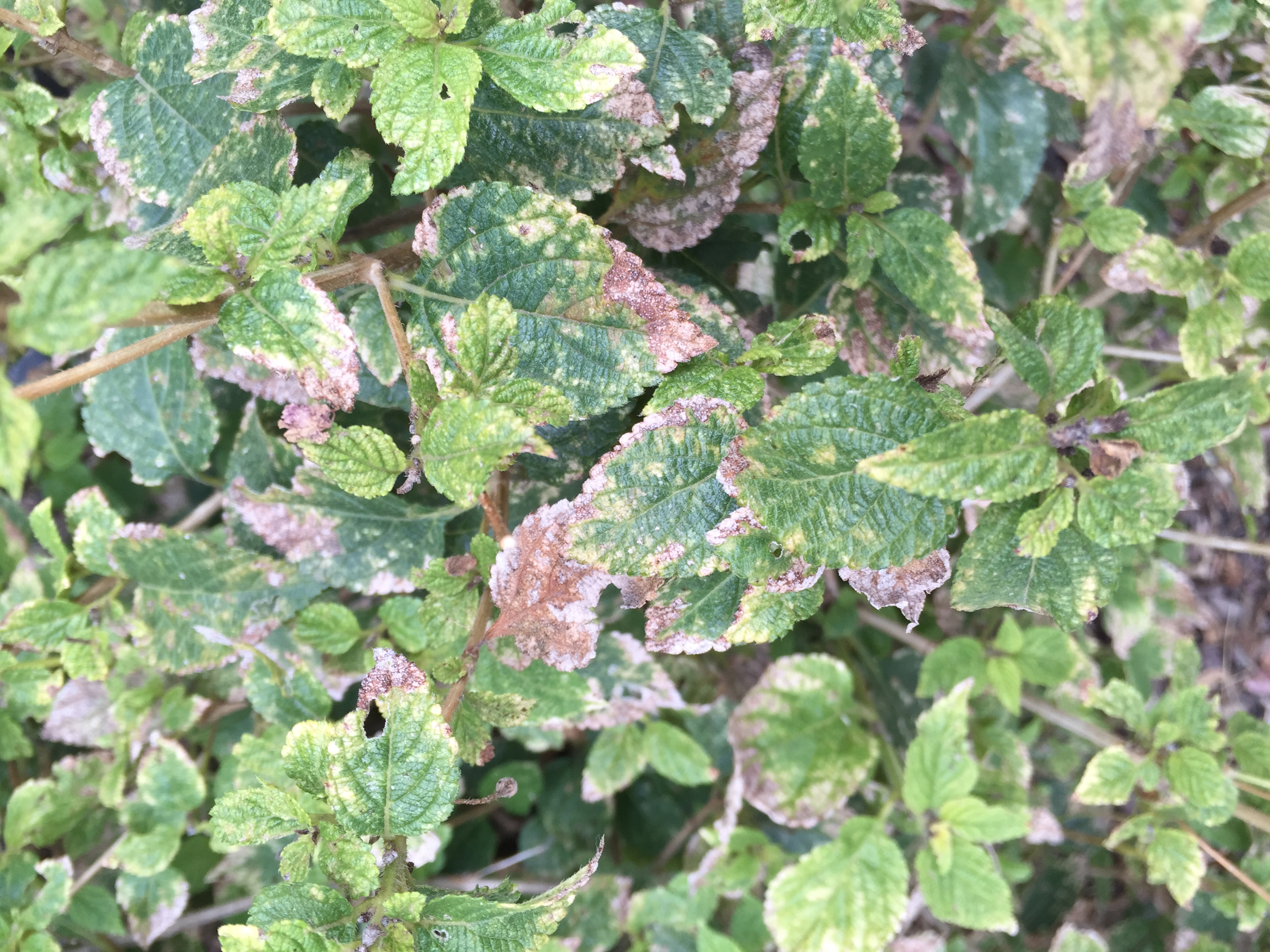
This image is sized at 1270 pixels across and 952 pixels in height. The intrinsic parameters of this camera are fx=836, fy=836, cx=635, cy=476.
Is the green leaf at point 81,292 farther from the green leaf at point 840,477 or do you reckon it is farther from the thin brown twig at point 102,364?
the green leaf at point 840,477

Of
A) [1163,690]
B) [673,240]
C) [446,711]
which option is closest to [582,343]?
[673,240]

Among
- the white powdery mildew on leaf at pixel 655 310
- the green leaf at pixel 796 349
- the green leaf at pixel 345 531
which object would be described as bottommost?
the green leaf at pixel 345 531

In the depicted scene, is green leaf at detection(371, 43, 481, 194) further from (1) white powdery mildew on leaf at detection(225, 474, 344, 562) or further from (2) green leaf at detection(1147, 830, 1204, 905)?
(2) green leaf at detection(1147, 830, 1204, 905)

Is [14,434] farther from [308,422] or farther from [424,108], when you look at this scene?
[424,108]

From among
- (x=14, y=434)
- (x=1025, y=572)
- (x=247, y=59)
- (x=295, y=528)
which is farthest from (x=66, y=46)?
(x=1025, y=572)

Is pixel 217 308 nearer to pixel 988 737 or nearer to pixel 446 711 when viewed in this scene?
pixel 446 711

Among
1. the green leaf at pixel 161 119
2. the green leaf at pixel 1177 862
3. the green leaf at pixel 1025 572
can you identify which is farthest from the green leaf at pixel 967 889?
the green leaf at pixel 161 119

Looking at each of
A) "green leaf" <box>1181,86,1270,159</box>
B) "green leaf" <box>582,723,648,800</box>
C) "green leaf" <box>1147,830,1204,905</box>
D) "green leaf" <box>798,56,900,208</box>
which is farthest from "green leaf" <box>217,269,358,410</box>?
"green leaf" <box>1147,830,1204,905</box>
